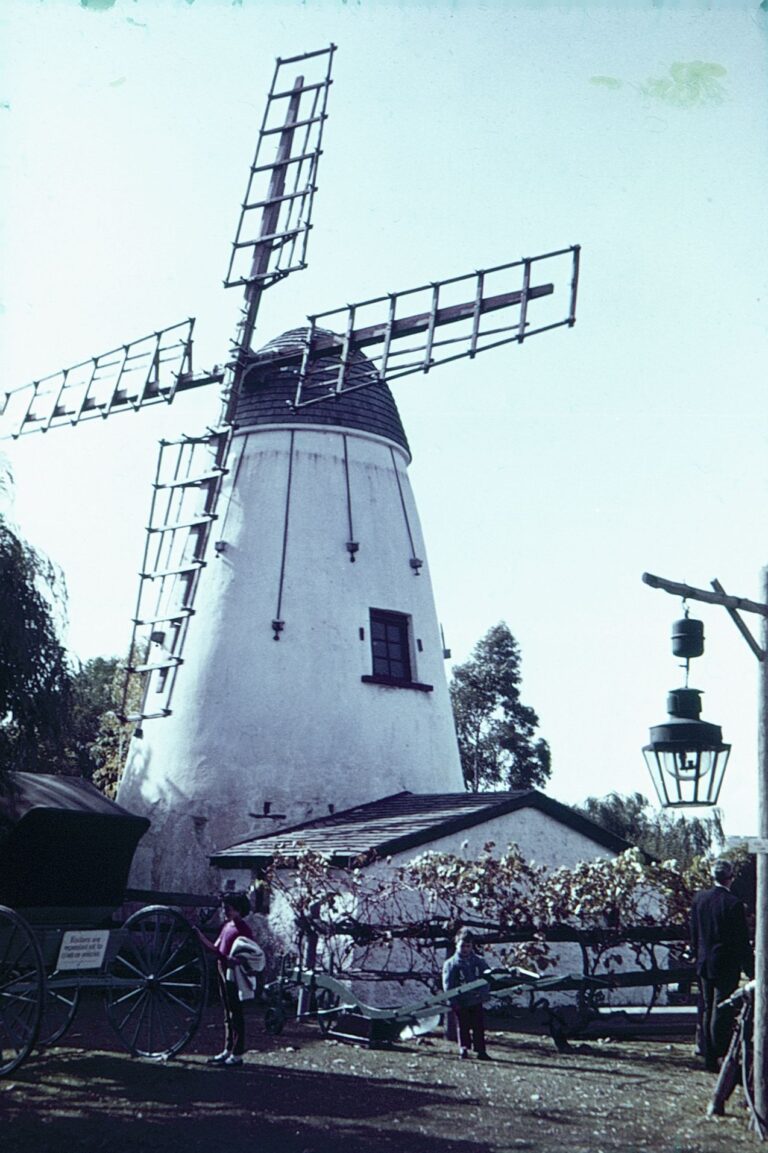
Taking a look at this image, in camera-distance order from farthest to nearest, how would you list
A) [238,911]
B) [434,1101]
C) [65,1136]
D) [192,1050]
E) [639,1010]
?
[639,1010], [192,1050], [238,911], [434,1101], [65,1136]

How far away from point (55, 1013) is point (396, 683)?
8.04 metres

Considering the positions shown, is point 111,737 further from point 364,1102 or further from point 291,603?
point 364,1102

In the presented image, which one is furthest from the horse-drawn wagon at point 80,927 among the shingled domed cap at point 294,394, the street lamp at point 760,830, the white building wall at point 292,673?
the shingled domed cap at point 294,394

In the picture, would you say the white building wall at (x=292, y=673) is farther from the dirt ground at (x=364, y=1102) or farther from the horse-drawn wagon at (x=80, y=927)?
the dirt ground at (x=364, y=1102)

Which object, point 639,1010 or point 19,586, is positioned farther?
point 639,1010

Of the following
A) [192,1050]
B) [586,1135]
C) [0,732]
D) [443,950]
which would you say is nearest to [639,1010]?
[443,950]

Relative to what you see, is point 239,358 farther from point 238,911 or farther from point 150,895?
point 238,911

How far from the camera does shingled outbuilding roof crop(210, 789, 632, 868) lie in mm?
15609

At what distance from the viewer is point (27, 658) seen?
1055cm

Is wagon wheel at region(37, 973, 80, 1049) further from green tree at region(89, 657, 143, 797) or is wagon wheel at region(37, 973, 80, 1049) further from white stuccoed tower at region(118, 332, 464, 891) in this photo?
green tree at region(89, 657, 143, 797)

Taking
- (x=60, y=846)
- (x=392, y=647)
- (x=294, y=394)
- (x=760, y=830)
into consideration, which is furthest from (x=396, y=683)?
(x=760, y=830)

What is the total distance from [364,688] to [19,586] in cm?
954

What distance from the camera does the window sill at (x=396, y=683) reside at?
64.6 ft

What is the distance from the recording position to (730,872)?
9.46 m
